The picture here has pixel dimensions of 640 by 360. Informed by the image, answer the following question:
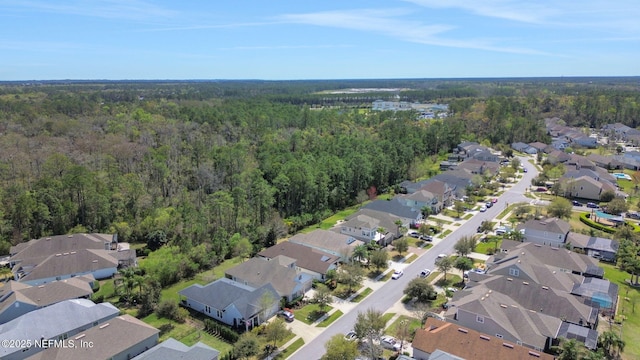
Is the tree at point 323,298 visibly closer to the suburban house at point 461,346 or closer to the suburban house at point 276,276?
the suburban house at point 276,276

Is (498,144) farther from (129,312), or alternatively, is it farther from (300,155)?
(129,312)

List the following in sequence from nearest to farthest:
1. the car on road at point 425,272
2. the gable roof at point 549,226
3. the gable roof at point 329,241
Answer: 1. the car on road at point 425,272
2. the gable roof at point 329,241
3. the gable roof at point 549,226

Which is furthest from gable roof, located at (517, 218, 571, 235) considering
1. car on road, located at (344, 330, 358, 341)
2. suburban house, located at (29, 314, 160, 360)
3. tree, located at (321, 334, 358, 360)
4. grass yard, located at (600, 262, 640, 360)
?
suburban house, located at (29, 314, 160, 360)

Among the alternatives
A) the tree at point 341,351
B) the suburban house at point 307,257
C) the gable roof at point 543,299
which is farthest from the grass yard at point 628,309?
the suburban house at point 307,257

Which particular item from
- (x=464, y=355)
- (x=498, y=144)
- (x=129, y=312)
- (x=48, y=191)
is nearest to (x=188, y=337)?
(x=129, y=312)

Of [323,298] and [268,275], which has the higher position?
[268,275]

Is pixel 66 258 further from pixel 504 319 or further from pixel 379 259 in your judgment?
pixel 504 319

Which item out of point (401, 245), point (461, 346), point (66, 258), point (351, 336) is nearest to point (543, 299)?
point (461, 346)
